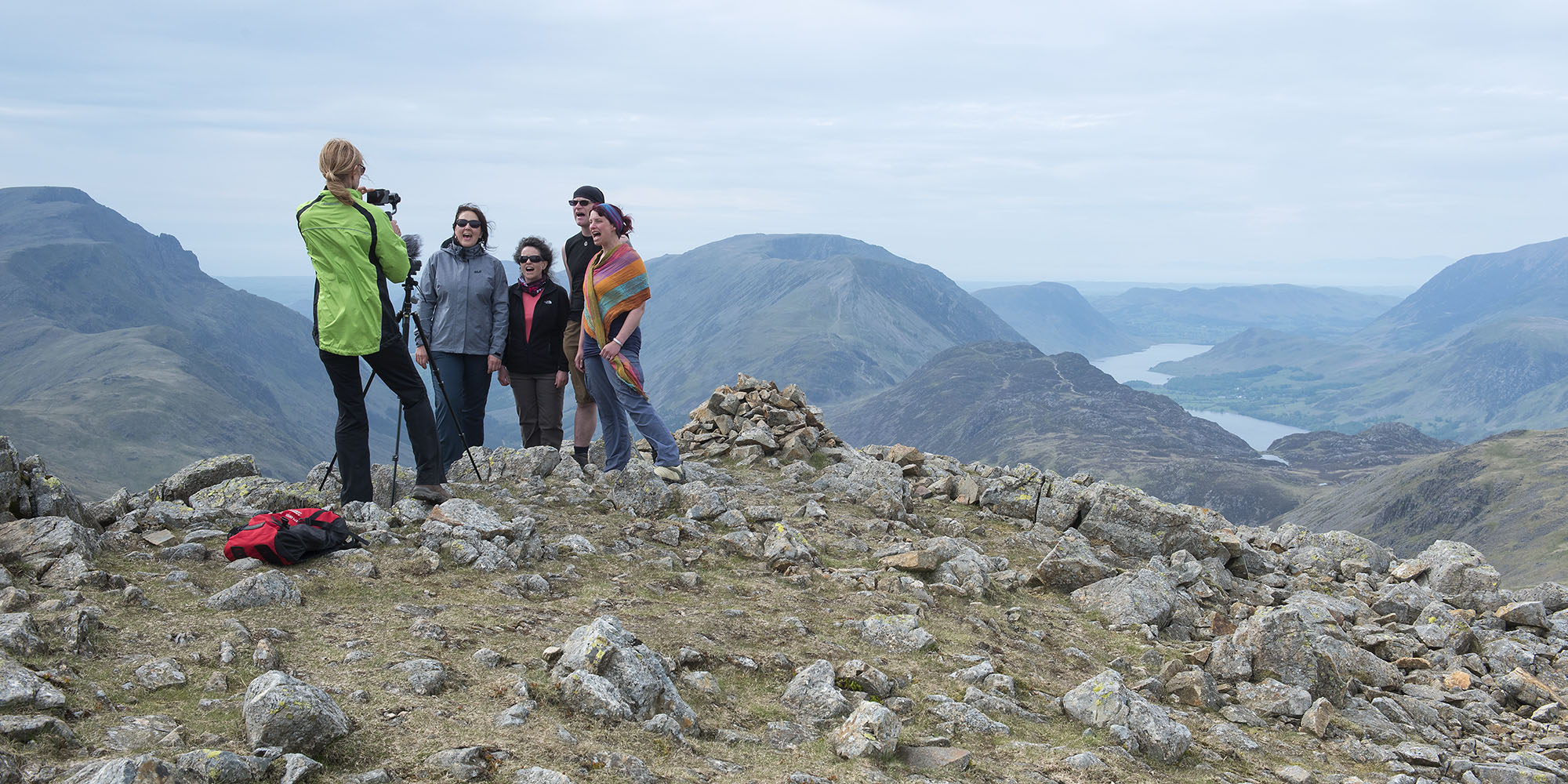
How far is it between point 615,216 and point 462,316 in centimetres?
264

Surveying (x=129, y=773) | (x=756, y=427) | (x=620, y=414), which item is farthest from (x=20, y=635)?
(x=756, y=427)

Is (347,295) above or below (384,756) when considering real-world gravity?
above

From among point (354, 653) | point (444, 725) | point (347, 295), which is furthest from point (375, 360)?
point (444, 725)

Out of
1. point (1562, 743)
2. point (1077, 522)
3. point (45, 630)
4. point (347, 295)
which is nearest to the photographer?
point (45, 630)

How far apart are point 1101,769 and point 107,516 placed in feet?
33.1

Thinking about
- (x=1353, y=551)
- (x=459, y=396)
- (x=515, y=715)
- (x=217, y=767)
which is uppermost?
(x=459, y=396)

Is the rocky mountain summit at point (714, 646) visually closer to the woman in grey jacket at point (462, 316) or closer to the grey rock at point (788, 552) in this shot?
the grey rock at point (788, 552)

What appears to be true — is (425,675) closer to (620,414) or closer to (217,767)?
(217,767)

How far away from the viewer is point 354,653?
21.6 feet

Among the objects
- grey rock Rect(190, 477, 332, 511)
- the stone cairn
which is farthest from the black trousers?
the stone cairn

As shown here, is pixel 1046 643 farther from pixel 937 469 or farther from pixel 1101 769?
pixel 937 469

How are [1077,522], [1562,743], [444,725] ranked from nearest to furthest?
[444,725] → [1562,743] → [1077,522]

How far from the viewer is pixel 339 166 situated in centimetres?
932

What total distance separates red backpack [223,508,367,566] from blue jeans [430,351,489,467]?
3875mm
